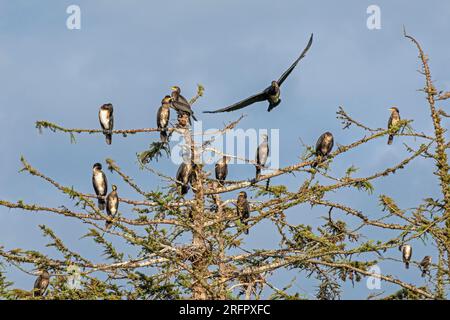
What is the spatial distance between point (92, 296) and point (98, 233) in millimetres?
1224

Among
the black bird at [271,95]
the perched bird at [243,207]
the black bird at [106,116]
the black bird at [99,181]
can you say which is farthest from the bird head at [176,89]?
the perched bird at [243,207]

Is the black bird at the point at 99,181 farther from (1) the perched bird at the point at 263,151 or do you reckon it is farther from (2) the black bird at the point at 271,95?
(1) the perched bird at the point at 263,151

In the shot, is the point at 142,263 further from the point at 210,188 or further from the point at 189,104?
the point at 189,104

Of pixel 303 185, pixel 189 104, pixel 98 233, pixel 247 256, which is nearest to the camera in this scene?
pixel 98 233

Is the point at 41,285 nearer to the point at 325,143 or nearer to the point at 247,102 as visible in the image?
the point at 325,143

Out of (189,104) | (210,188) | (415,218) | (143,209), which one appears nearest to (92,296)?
(143,209)

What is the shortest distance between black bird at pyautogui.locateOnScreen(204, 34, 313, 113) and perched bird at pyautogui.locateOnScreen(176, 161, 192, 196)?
365 cm

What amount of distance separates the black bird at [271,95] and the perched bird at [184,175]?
144 inches

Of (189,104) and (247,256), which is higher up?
(189,104)

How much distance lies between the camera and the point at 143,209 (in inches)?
743

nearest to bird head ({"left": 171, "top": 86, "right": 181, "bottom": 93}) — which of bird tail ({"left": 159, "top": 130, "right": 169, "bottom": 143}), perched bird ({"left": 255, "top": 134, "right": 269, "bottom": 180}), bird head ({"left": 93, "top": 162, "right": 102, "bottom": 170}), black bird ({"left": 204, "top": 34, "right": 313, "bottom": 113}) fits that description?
black bird ({"left": 204, "top": 34, "right": 313, "bottom": 113})

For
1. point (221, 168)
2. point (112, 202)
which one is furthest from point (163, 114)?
point (112, 202)

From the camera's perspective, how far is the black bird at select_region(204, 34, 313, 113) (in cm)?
2289
